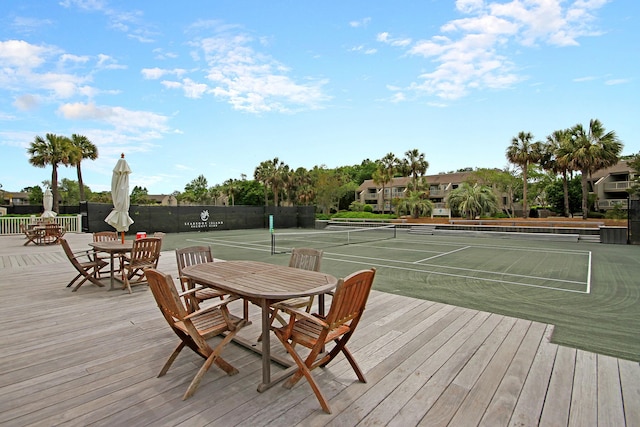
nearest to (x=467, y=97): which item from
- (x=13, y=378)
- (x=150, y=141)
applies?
(x=13, y=378)

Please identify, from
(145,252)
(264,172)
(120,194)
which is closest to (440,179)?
(264,172)

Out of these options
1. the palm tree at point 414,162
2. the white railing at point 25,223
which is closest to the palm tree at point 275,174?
the palm tree at point 414,162

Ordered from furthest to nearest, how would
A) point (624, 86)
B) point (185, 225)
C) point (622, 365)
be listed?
point (185, 225), point (624, 86), point (622, 365)

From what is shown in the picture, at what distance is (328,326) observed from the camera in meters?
2.16

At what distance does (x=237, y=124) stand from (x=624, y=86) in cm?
2142

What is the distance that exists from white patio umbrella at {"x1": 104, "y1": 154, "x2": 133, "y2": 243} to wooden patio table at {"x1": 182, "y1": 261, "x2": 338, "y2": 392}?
4340 mm

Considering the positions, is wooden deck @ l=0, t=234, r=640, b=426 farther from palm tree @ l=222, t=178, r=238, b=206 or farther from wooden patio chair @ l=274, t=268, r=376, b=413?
palm tree @ l=222, t=178, r=238, b=206

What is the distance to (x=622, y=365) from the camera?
288cm

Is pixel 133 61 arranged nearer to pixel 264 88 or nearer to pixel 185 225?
pixel 264 88

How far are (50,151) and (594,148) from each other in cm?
4230

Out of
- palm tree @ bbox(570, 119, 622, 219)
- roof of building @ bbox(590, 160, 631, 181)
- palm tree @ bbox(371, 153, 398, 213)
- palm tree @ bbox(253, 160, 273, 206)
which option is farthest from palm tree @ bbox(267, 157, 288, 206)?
roof of building @ bbox(590, 160, 631, 181)

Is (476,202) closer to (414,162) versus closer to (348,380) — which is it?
(414,162)

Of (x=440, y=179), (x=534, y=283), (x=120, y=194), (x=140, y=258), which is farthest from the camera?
(x=440, y=179)

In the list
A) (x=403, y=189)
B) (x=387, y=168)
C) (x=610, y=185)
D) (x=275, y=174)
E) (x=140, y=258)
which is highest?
(x=387, y=168)
